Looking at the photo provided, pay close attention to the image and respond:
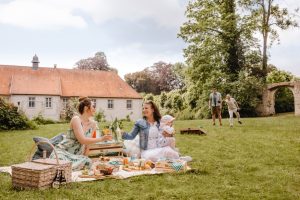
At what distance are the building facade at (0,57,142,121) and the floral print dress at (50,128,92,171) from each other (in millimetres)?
24906

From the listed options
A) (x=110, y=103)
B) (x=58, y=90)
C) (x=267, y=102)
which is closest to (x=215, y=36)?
(x=267, y=102)

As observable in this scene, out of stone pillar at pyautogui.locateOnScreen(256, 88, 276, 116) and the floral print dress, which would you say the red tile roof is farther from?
the floral print dress

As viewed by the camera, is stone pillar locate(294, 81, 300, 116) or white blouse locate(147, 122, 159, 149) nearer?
white blouse locate(147, 122, 159, 149)

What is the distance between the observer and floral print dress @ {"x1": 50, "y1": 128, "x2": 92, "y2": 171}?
664cm

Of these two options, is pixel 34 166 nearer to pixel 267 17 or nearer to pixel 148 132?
pixel 148 132

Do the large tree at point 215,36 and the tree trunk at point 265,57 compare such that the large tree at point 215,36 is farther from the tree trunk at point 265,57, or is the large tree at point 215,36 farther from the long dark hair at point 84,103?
the long dark hair at point 84,103

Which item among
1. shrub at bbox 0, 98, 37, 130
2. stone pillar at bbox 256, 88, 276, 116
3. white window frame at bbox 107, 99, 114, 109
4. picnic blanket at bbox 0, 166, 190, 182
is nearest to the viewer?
picnic blanket at bbox 0, 166, 190, 182

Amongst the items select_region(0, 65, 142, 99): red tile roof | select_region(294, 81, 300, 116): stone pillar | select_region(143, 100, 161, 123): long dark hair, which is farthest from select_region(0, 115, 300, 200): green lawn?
select_region(0, 65, 142, 99): red tile roof

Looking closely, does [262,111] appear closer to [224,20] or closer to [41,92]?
[224,20]

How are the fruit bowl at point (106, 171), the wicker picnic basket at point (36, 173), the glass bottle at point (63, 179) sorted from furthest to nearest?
the fruit bowl at point (106, 171) < the glass bottle at point (63, 179) < the wicker picnic basket at point (36, 173)

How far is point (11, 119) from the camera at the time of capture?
56.7 feet

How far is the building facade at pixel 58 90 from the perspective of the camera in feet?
105

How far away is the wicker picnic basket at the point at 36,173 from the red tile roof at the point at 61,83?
28.2m

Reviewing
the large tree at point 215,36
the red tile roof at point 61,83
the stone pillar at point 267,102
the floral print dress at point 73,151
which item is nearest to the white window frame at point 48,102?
the red tile roof at point 61,83
